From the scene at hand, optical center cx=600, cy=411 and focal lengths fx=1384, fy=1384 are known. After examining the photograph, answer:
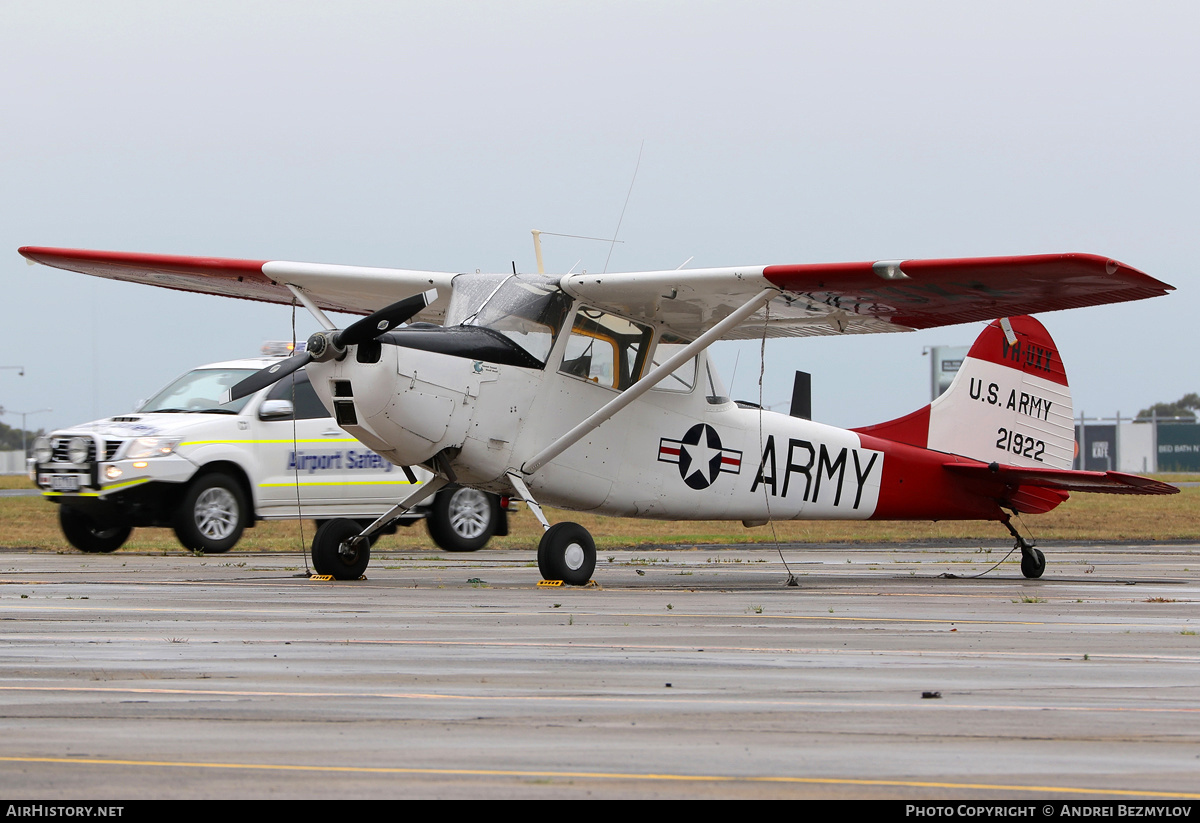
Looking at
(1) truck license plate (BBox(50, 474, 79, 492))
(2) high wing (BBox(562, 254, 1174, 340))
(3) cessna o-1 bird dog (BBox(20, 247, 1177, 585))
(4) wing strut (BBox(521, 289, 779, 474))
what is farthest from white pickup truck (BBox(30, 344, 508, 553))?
(2) high wing (BBox(562, 254, 1174, 340))

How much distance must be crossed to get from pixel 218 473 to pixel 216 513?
499mm

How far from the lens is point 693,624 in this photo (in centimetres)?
856

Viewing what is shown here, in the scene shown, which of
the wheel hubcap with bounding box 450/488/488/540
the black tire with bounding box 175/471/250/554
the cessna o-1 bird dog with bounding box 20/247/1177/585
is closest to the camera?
the cessna o-1 bird dog with bounding box 20/247/1177/585

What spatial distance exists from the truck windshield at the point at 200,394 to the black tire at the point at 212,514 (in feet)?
3.00

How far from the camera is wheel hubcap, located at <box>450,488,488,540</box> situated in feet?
61.4

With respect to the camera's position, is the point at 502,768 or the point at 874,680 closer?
the point at 502,768

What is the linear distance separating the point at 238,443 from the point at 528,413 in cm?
638

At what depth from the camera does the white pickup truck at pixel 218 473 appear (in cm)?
1664

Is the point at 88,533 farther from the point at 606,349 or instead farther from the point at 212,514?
the point at 606,349

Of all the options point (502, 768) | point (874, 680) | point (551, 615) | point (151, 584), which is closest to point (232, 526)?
point (151, 584)

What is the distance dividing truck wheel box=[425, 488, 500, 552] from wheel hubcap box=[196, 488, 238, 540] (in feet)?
8.61

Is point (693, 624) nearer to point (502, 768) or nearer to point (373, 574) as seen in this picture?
point (502, 768)

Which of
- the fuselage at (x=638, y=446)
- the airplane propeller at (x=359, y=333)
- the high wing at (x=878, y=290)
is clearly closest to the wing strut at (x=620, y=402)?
the fuselage at (x=638, y=446)

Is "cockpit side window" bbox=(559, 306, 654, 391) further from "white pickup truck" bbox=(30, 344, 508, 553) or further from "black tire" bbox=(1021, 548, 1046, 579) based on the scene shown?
"black tire" bbox=(1021, 548, 1046, 579)
